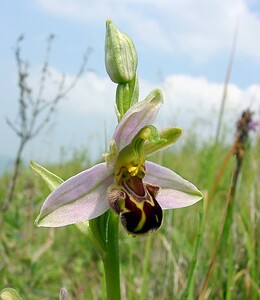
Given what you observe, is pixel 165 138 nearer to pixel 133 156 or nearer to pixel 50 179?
pixel 133 156

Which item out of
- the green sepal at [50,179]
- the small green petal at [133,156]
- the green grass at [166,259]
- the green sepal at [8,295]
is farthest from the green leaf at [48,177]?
the green grass at [166,259]

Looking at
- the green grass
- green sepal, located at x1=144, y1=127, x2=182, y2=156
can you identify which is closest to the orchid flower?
green sepal, located at x1=144, y1=127, x2=182, y2=156

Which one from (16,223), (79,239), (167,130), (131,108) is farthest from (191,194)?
(79,239)

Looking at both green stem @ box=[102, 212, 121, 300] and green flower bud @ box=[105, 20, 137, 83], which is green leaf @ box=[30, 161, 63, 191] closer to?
green stem @ box=[102, 212, 121, 300]

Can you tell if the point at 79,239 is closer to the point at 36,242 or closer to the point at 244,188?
the point at 36,242

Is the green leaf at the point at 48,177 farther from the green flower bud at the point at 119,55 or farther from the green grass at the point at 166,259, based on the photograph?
the green grass at the point at 166,259
